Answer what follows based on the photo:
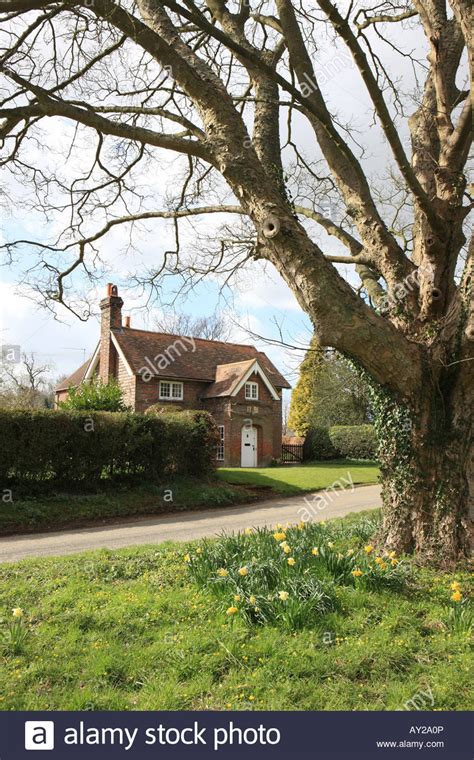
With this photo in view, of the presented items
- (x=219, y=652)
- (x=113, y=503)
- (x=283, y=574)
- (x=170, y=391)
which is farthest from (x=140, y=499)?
(x=170, y=391)

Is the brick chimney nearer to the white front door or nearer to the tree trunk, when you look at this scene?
the white front door

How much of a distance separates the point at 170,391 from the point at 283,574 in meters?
23.7

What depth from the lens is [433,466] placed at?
243 inches

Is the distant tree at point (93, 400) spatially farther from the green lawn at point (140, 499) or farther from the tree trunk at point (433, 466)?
the tree trunk at point (433, 466)

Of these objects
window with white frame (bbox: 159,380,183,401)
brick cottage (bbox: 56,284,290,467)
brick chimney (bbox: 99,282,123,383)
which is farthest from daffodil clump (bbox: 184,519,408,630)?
brick chimney (bbox: 99,282,123,383)

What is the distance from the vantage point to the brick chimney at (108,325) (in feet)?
91.1

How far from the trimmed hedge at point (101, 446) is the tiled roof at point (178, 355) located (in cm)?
1007

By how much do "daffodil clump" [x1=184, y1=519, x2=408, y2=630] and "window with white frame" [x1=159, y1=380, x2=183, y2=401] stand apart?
2203 centimetres

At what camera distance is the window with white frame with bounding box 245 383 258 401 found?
2934cm

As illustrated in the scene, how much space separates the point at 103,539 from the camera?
1065 cm

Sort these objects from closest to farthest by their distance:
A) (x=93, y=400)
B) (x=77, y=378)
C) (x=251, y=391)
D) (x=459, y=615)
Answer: (x=459, y=615) → (x=93, y=400) → (x=251, y=391) → (x=77, y=378)
